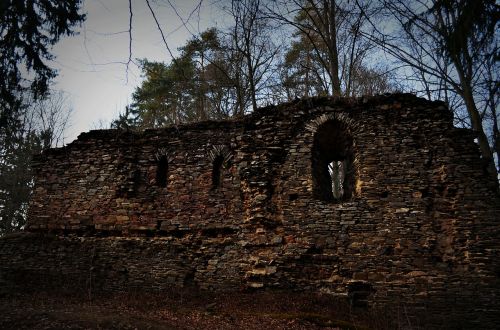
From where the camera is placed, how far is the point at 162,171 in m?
10.0

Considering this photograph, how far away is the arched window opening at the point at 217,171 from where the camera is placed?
933 cm

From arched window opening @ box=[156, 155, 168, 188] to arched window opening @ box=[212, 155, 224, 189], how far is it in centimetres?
144

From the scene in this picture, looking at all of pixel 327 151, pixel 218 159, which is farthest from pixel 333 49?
pixel 218 159

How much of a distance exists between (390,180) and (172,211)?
5351mm

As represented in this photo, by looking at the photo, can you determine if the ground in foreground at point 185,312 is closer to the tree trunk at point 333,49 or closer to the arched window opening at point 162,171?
the arched window opening at point 162,171

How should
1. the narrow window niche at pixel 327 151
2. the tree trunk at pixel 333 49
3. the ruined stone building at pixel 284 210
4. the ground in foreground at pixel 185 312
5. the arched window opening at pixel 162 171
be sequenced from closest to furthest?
1. the ground in foreground at pixel 185 312
2. the ruined stone building at pixel 284 210
3. the narrow window niche at pixel 327 151
4. the arched window opening at pixel 162 171
5. the tree trunk at pixel 333 49

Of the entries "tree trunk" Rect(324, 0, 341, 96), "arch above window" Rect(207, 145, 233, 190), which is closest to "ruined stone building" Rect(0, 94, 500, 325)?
"arch above window" Rect(207, 145, 233, 190)

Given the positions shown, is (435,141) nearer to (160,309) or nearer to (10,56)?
(160,309)

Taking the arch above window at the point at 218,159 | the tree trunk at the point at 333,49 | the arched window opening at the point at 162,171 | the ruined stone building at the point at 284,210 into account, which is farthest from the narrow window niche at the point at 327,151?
the tree trunk at the point at 333,49

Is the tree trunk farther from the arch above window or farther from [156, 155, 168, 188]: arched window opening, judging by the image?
[156, 155, 168, 188]: arched window opening

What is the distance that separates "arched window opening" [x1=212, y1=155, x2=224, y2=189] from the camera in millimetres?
9328

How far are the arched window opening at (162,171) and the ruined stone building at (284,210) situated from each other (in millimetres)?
39

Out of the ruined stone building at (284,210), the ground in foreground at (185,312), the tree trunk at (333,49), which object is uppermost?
the tree trunk at (333,49)

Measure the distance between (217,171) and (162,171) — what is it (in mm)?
1676
